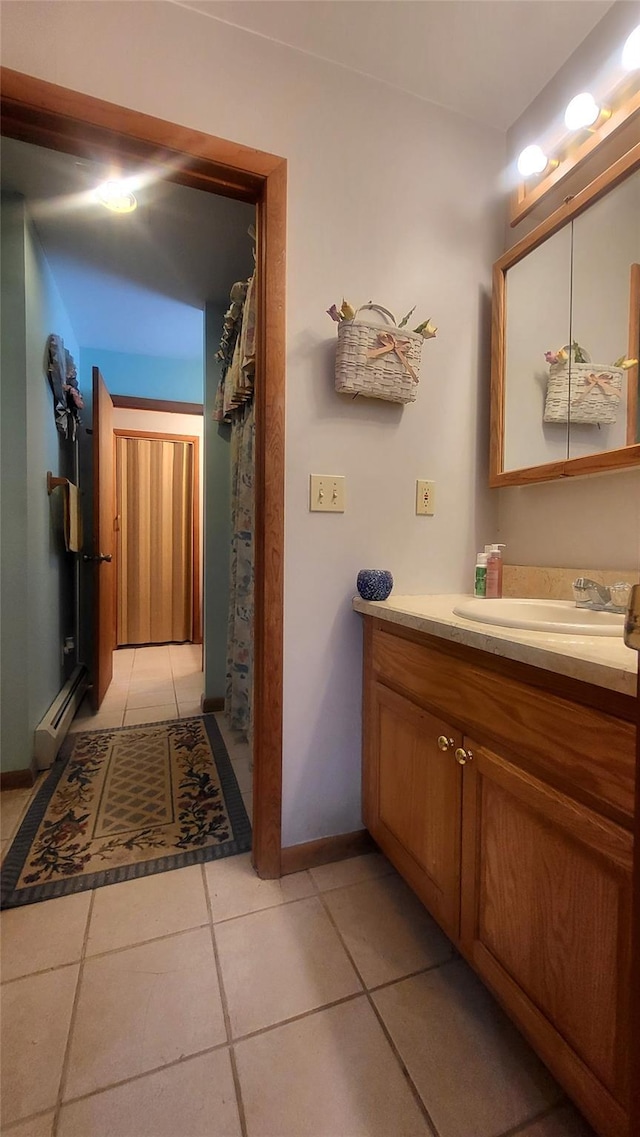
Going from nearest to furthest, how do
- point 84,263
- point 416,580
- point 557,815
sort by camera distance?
1. point 557,815
2. point 416,580
3. point 84,263

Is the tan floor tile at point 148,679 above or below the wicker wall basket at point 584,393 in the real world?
below

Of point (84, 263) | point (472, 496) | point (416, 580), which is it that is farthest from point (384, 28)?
point (84, 263)

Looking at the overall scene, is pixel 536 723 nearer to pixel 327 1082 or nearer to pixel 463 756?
pixel 463 756

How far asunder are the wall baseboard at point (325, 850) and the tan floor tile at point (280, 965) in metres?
0.12

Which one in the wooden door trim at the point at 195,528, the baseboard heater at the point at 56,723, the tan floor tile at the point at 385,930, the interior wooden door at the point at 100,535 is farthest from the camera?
the wooden door trim at the point at 195,528

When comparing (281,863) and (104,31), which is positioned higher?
(104,31)

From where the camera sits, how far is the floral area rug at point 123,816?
4.33 feet

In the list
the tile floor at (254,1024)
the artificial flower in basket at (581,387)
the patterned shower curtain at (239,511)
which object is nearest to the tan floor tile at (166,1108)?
the tile floor at (254,1024)

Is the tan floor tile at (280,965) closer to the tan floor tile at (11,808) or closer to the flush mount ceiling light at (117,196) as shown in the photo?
the tan floor tile at (11,808)

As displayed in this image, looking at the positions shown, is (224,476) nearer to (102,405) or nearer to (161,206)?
(102,405)

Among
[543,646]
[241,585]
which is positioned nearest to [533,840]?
[543,646]

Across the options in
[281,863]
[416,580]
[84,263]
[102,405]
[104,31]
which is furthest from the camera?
[102,405]

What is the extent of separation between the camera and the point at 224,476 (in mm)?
2590

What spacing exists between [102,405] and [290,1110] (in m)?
2.84
